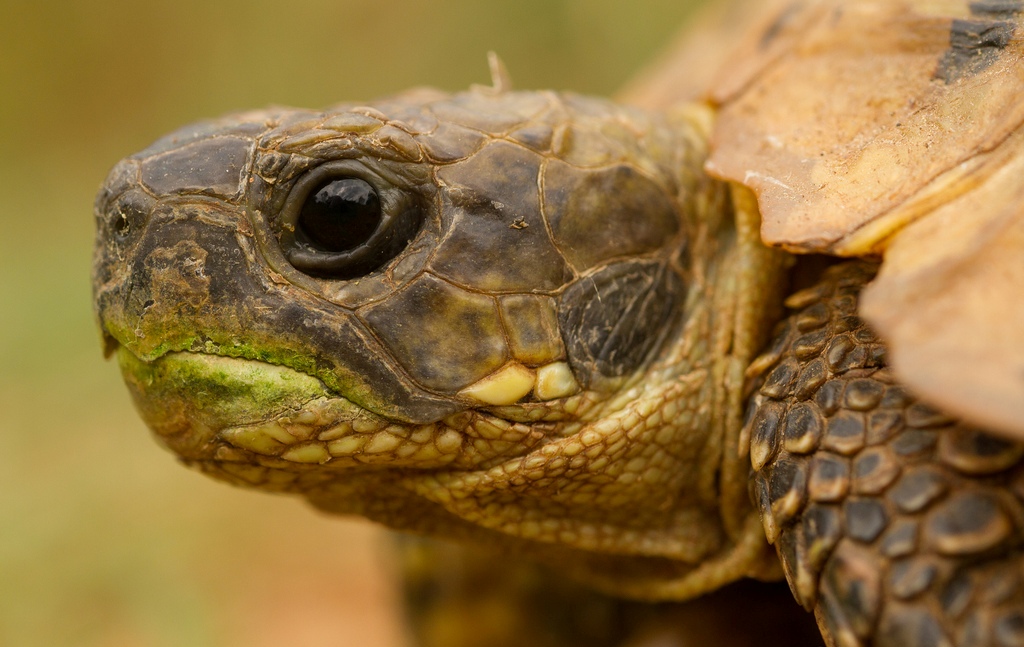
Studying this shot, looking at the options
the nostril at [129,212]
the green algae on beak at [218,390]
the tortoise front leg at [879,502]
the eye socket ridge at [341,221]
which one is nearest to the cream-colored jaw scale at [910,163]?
the tortoise front leg at [879,502]

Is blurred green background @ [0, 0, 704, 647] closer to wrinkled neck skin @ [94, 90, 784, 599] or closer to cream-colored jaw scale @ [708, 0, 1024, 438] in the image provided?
wrinkled neck skin @ [94, 90, 784, 599]

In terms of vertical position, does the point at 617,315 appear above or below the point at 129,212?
below

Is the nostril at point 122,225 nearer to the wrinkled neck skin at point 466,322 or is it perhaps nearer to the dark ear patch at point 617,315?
the wrinkled neck skin at point 466,322

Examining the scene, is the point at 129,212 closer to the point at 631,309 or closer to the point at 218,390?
the point at 218,390

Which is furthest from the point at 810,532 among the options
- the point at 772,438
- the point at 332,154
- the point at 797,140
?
the point at 332,154

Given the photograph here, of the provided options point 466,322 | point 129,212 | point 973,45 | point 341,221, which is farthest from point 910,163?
point 129,212

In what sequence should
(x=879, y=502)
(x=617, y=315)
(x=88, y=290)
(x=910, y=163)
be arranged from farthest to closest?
(x=88, y=290)
(x=617, y=315)
(x=910, y=163)
(x=879, y=502)

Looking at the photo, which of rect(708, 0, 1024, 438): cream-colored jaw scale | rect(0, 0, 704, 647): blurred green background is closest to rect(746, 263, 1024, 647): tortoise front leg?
rect(708, 0, 1024, 438): cream-colored jaw scale

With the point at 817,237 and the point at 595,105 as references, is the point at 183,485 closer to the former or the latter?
the point at 595,105

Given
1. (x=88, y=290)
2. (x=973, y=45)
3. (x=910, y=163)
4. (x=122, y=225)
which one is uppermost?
(x=88, y=290)

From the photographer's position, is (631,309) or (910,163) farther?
(631,309)
